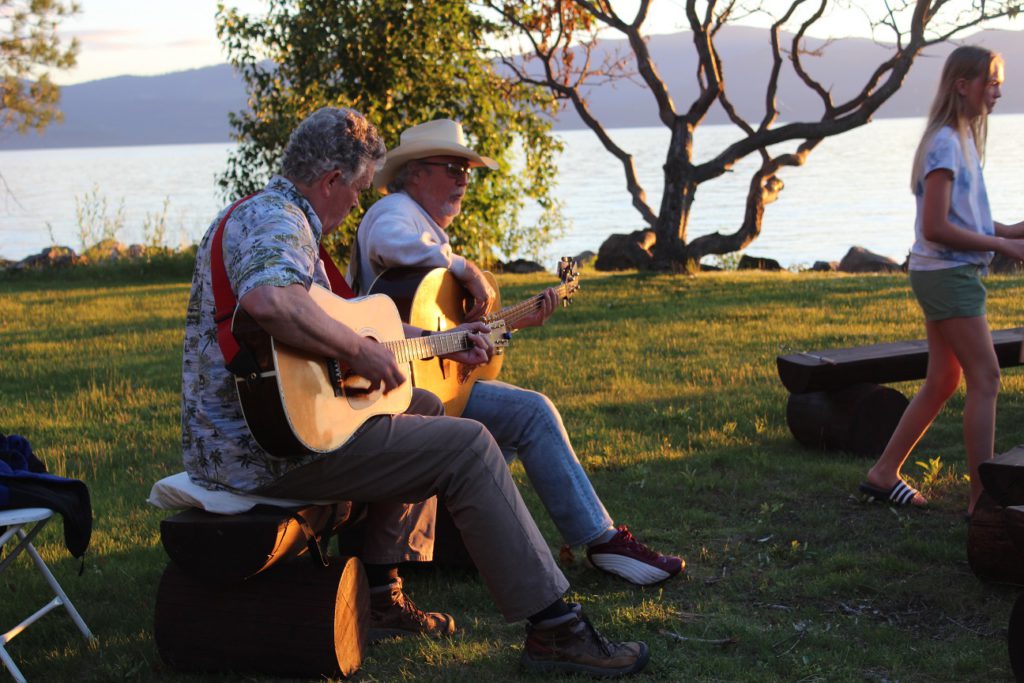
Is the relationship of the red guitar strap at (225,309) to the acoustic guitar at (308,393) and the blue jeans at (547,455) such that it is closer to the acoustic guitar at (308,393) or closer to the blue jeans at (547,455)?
the acoustic guitar at (308,393)

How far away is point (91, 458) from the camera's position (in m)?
6.37

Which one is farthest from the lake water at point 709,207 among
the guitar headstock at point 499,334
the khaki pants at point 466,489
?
the khaki pants at point 466,489

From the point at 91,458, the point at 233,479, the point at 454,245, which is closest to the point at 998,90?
the point at 233,479

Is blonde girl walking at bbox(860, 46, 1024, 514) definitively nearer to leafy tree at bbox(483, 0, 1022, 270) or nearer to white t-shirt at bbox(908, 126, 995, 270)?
white t-shirt at bbox(908, 126, 995, 270)

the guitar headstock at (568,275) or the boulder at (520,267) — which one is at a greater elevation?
the guitar headstock at (568,275)

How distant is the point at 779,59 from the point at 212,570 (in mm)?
13519

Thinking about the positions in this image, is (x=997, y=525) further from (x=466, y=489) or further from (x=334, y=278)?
(x=334, y=278)

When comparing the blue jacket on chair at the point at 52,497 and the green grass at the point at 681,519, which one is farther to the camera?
the green grass at the point at 681,519

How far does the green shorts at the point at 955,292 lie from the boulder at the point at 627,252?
37.6 feet

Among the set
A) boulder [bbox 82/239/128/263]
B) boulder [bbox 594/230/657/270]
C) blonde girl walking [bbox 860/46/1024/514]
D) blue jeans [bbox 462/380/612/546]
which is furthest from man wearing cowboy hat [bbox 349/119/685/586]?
boulder [bbox 82/239/128/263]

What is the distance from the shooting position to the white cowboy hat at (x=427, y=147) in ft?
15.6

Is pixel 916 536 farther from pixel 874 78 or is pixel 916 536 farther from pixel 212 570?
pixel 874 78

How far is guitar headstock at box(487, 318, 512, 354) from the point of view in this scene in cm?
482

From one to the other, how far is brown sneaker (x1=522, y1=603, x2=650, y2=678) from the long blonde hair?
8.06ft
